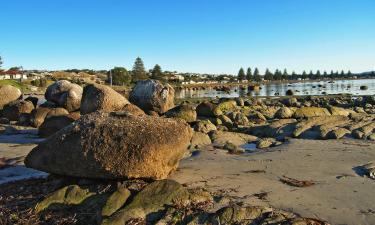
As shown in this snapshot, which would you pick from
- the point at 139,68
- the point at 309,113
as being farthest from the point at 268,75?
the point at 309,113

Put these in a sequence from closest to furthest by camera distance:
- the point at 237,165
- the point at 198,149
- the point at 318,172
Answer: the point at 318,172 → the point at 237,165 → the point at 198,149

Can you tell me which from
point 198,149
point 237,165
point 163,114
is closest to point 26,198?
point 237,165

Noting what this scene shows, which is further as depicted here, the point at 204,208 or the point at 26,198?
the point at 26,198

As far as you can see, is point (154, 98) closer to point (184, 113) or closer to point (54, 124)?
point (184, 113)

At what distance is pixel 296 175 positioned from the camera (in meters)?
9.95

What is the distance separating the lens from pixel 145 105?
2019cm

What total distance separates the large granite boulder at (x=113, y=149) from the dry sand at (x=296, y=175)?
1121 mm

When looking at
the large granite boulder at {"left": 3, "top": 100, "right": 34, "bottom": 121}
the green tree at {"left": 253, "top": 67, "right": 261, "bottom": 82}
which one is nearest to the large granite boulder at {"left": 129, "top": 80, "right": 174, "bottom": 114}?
the large granite boulder at {"left": 3, "top": 100, "right": 34, "bottom": 121}

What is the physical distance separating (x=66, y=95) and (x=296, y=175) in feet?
55.4

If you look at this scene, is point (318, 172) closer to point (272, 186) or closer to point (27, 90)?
point (272, 186)

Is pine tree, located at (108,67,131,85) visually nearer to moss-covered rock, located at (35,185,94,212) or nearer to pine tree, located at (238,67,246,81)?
moss-covered rock, located at (35,185,94,212)

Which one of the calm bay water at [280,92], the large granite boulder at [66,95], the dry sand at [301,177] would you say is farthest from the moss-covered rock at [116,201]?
the calm bay water at [280,92]

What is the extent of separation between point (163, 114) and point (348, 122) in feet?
28.3

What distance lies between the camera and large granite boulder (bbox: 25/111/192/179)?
8312 millimetres
